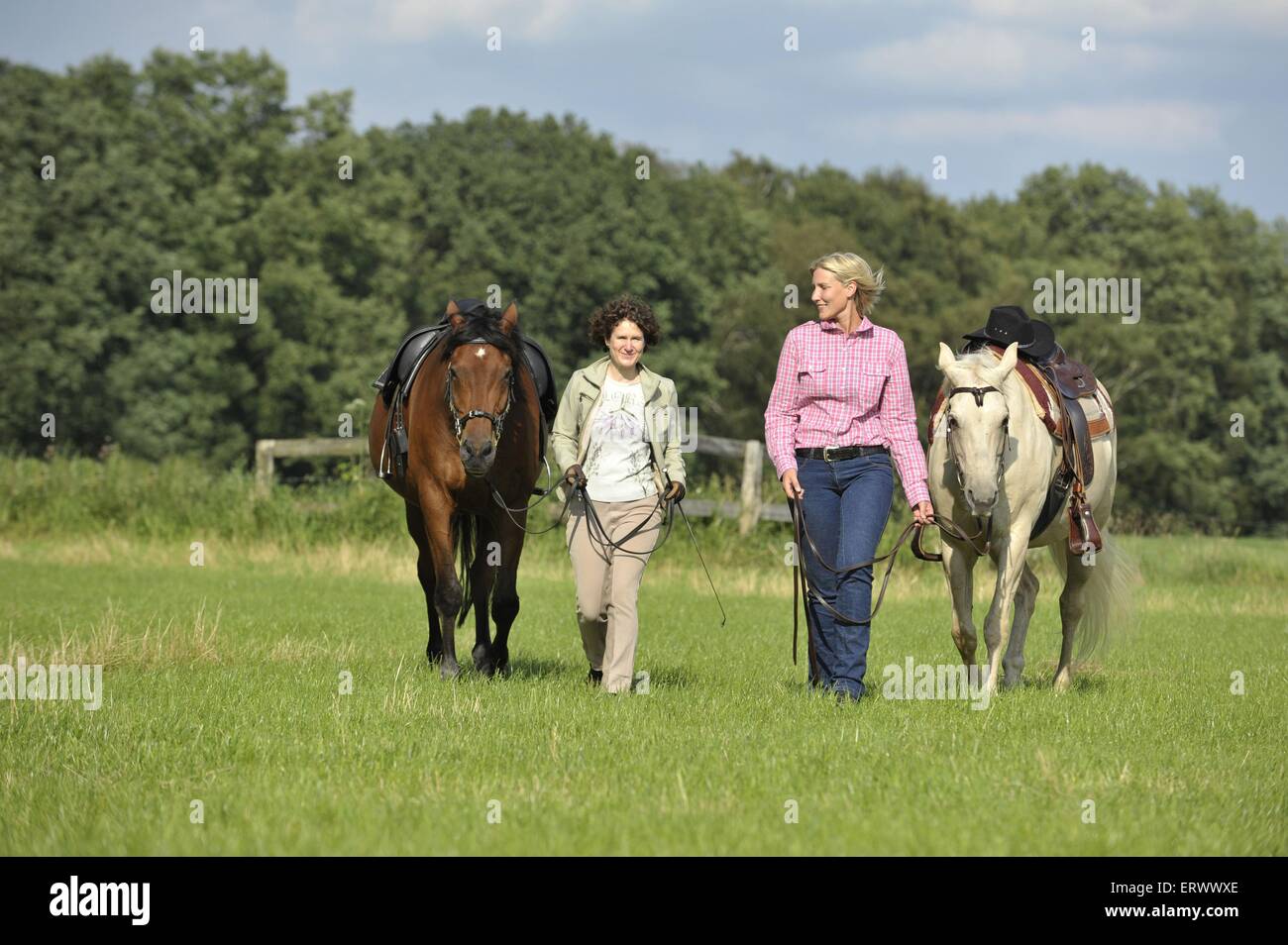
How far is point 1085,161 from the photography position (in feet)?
219

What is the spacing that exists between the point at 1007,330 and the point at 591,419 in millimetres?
2955

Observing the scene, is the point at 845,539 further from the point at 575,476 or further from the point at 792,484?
the point at 575,476

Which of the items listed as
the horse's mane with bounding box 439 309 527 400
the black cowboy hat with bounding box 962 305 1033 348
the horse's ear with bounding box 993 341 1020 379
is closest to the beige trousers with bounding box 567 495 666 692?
the horse's mane with bounding box 439 309 527 400

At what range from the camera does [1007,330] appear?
9922 millimetres

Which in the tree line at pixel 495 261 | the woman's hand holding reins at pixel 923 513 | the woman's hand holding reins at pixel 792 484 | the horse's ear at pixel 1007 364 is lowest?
the woman's hand holding reins at pixel 923 513

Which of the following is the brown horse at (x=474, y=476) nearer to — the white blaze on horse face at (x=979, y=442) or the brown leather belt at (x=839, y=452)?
the brown leather belt at (x=839, y=452)

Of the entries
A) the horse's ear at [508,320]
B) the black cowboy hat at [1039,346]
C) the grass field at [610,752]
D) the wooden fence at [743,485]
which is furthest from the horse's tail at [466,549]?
the wooden fence at [743,485]

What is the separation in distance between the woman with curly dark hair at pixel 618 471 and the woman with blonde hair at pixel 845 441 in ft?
2.40

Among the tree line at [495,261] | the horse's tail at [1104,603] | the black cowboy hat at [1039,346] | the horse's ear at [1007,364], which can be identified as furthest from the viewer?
the tree line at [495,261]

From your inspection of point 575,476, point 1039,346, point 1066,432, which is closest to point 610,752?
point 575,476

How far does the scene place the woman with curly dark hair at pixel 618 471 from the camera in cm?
880

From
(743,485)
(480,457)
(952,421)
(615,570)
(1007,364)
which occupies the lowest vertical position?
(743,485)

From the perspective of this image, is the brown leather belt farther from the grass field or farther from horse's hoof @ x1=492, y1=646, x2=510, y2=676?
horse's hoof @ x1=492, y1=646, x2=510, y2=676

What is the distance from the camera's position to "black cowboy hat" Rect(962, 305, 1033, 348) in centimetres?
987
